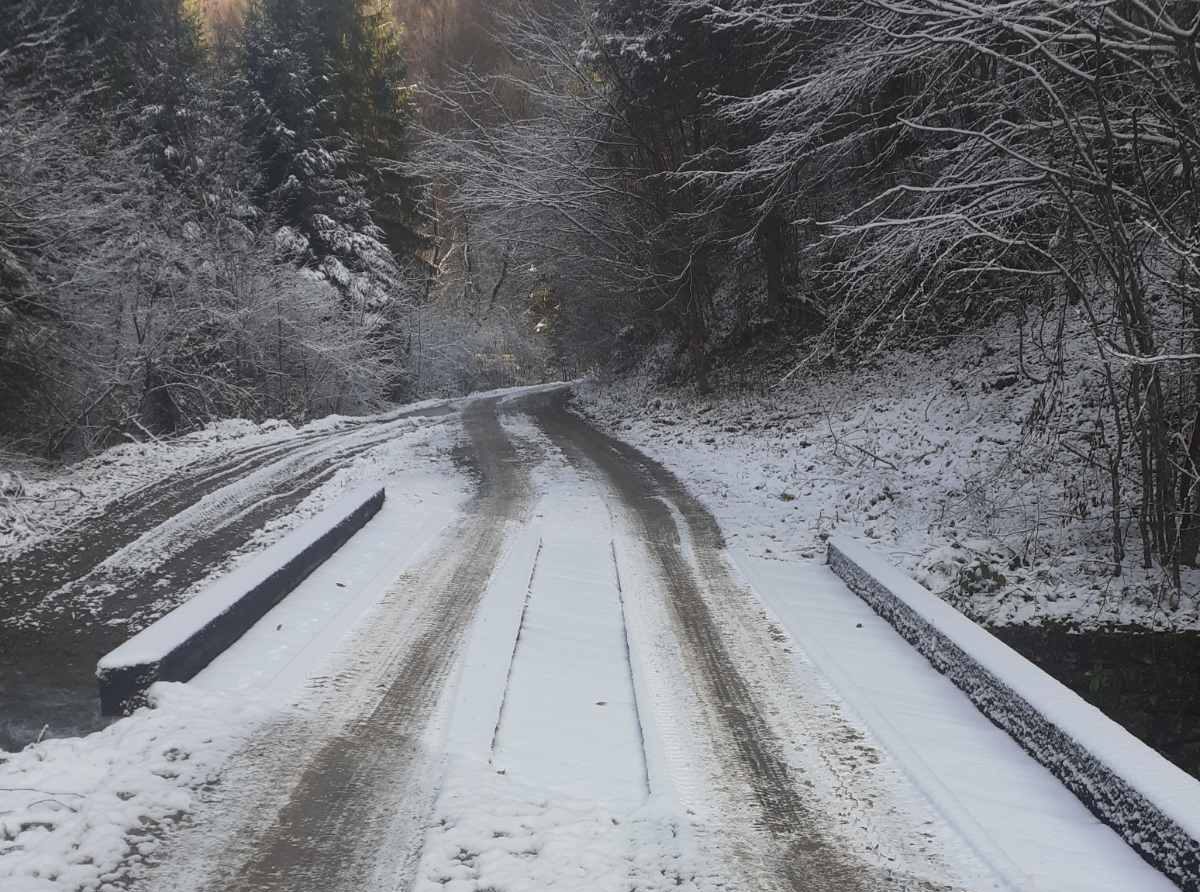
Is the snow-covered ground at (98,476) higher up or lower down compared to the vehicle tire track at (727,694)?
higher up

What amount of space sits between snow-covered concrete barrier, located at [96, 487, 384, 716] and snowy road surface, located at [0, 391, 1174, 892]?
11cm

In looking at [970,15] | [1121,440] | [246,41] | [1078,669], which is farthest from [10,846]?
[246,41]

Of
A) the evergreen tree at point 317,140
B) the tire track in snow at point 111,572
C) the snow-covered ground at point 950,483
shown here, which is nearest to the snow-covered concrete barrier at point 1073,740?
the snow-covered ground at point 950,483

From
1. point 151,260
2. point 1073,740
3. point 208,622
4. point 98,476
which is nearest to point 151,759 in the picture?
point 208,622

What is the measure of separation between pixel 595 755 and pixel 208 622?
7.13 feet

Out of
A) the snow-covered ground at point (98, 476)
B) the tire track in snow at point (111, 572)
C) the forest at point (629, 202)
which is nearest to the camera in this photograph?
the tire track in snow at point (111, 572)

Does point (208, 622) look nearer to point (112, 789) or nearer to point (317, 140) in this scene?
point (112, 789)

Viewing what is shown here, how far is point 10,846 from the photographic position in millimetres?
2549

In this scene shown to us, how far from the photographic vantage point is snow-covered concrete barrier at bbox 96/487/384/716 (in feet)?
11.7

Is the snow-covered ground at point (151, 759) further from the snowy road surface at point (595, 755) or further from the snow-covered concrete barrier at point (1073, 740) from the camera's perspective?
the snow-covered concrete barrier at point (1073, 740)

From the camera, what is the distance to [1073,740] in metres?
3.17

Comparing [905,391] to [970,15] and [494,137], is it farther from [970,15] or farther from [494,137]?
[494,137]

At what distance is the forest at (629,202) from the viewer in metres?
5.88

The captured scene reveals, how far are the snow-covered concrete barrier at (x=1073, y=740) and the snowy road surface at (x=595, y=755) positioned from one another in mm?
82
